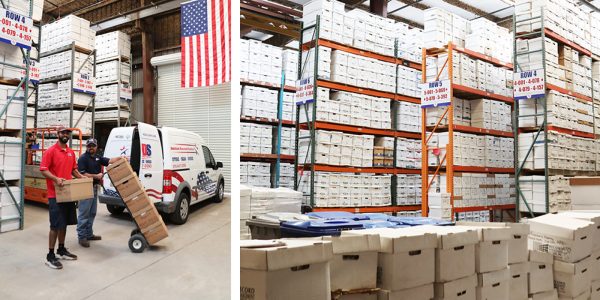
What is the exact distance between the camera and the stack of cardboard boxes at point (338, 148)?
6.36m

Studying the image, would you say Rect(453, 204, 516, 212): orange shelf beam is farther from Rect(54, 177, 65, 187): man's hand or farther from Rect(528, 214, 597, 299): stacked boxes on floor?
Rect(54, 177, 65, 187): man's hand

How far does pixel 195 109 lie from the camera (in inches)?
91.2

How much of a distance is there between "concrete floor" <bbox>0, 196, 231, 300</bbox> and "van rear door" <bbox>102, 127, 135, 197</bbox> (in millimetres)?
100

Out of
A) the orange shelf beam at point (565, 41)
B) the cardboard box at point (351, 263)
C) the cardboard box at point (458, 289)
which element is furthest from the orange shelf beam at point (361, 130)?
the cardboard box at point (351, 263)

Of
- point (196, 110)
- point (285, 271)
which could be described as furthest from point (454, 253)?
point (196, 110)

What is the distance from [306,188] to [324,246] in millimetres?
4382

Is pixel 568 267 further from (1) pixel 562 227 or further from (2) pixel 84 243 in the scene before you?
(2) pixel 84 243

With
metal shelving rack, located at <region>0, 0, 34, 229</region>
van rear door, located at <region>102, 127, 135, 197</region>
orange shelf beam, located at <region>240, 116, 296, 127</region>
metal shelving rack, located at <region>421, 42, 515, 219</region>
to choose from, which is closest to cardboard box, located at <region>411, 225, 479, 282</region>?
van rear door, located at <region>102, 127, 135, 197</region>

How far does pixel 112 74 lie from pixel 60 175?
0.55 metres

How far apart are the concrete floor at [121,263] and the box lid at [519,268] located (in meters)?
2.26

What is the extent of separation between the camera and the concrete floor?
6.20 feet

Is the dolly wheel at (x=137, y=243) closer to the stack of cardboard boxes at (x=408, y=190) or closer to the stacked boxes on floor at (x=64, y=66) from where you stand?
the stacked boxes on floor at (x=64, y=66)

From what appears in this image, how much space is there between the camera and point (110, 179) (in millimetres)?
2219

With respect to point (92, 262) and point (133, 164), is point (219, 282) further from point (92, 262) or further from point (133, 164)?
point (133, 164)
